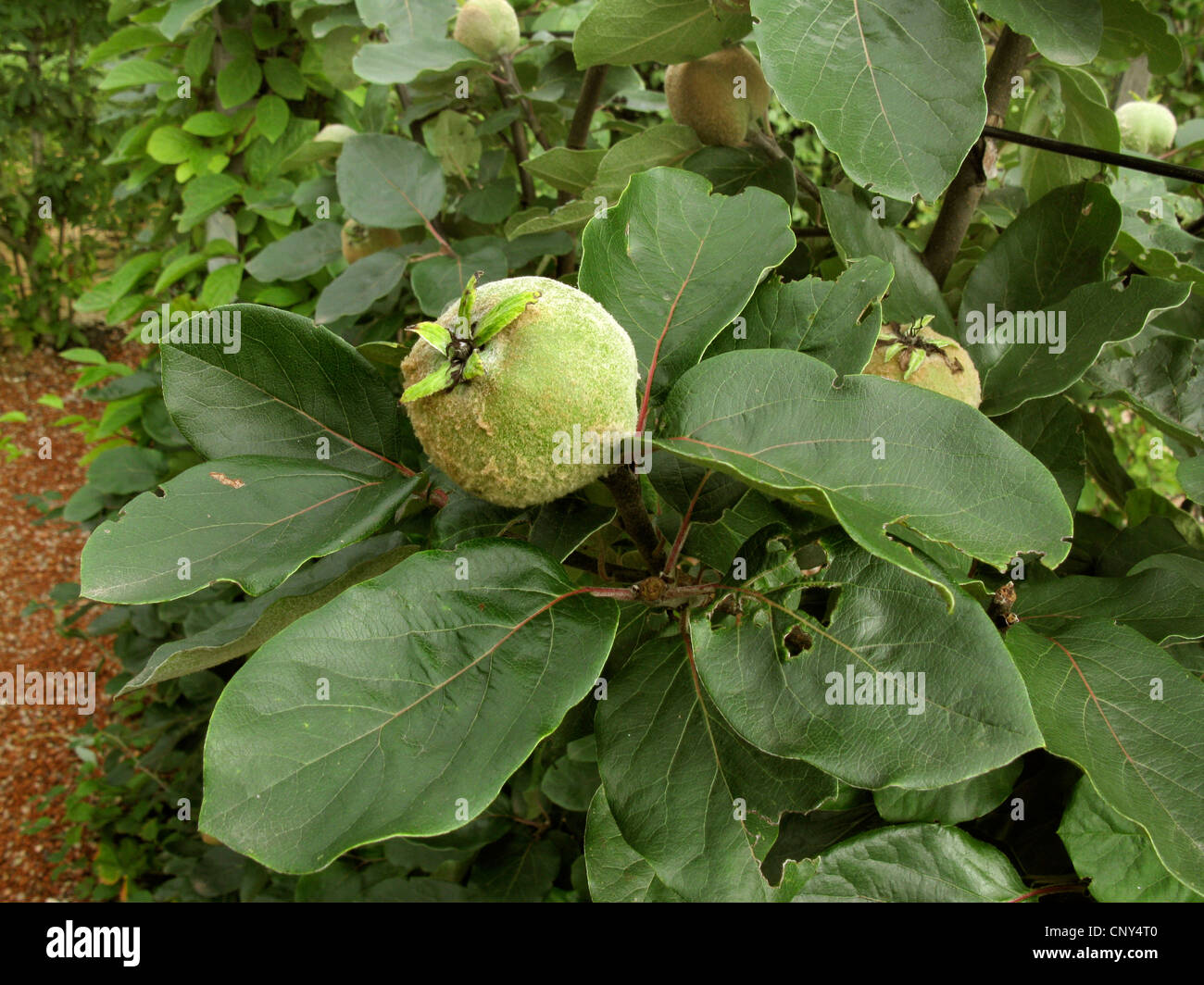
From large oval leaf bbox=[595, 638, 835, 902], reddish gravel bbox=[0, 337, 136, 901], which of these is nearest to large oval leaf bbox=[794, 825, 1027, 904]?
large oval leaf bbox=[595, 638, 835, 902]

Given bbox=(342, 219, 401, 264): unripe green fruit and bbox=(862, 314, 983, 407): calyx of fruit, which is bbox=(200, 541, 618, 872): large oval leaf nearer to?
bbox=(862, 314, 983, 407): calyx of fruit

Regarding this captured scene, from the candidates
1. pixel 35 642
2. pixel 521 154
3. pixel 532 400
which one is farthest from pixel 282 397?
pixel 35 642

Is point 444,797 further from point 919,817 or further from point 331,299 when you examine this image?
point 331,299

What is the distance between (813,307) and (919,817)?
1.35ft

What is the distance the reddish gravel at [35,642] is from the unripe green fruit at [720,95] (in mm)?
2162

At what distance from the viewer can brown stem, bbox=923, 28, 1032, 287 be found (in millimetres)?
836

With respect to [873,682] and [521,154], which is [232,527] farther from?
[521,154]

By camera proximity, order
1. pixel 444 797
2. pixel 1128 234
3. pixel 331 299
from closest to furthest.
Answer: pixel 444 797, pixel 1128 234, pixel 331 299

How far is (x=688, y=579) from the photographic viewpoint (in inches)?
26.5

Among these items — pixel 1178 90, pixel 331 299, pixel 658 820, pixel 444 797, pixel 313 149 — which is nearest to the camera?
pixel 444 797

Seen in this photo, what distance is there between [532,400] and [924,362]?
14.2 inches

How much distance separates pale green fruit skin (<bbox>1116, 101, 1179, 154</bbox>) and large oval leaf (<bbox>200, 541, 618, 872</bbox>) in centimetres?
123

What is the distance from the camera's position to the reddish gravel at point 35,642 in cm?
277
